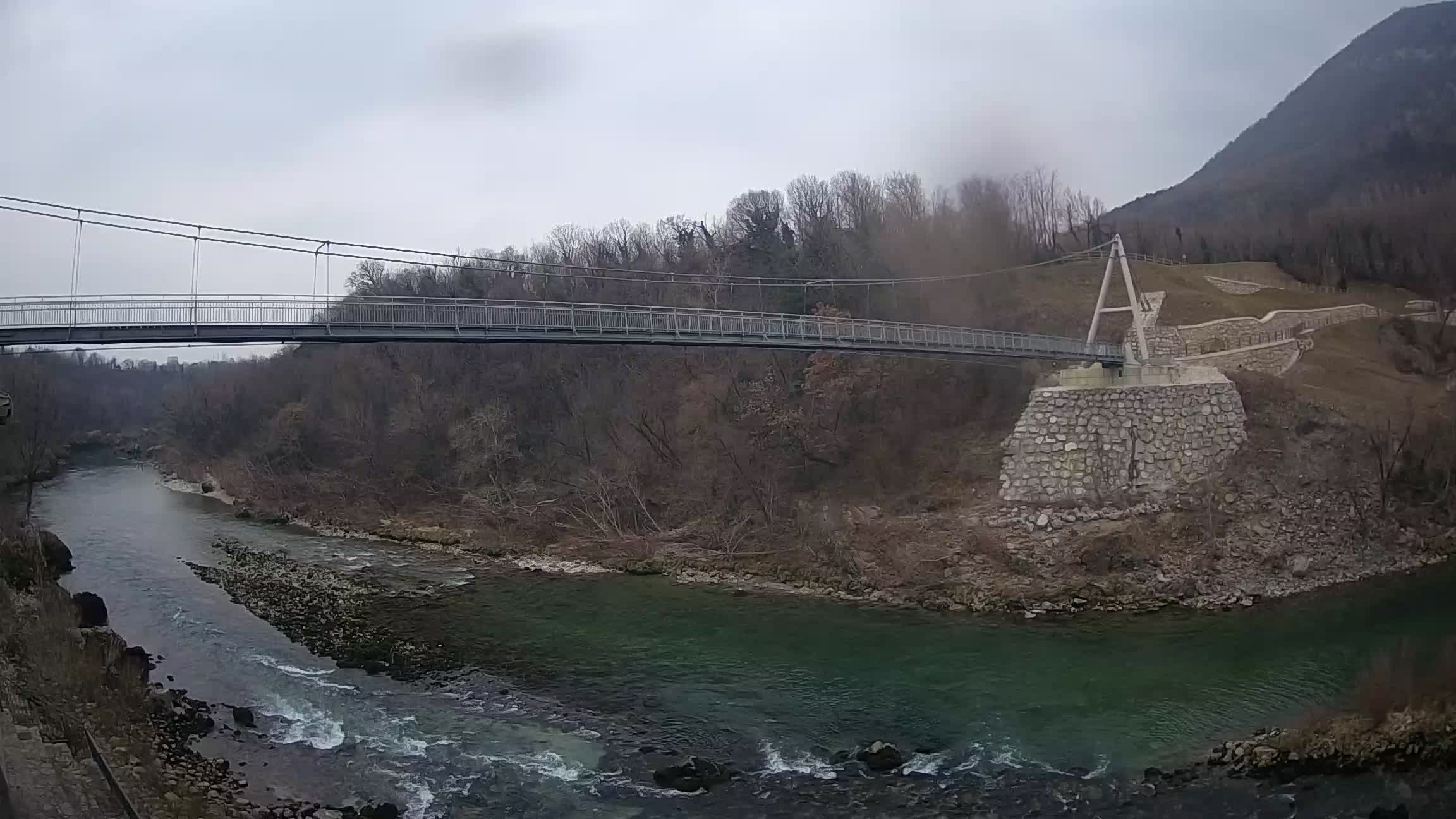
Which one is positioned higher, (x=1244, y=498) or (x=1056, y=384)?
(x=1056, y=384)

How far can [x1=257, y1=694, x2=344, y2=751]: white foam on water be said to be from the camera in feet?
43.6

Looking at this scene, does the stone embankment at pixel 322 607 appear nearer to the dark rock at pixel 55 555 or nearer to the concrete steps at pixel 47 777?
the dark rock at pixel 55 555

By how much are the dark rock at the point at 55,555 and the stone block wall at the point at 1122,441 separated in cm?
2646

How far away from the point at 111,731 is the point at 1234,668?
1796 cm

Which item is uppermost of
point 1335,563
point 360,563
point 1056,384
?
point 1056,384

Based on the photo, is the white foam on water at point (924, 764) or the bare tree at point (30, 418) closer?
the white foam on water at point (924, 764)

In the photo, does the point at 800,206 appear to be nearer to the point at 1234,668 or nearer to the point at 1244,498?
the point at 1244,498

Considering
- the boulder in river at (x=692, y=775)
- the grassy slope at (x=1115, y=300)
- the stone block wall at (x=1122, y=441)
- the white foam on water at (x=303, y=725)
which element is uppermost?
the grassy slope at (x=1115, y=300)

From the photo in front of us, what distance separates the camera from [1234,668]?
1480 cm

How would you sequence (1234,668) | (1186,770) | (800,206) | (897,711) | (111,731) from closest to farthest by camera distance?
(1186,770), (111,731), (897,711), (1234,668), (800,206)

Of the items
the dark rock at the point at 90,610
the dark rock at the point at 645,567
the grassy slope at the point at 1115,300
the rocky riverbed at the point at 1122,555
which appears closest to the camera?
the dark rock at the point at 90,610

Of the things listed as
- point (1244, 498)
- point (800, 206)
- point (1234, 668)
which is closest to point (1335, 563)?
point (1244, 498)

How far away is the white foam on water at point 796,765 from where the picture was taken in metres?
11.8

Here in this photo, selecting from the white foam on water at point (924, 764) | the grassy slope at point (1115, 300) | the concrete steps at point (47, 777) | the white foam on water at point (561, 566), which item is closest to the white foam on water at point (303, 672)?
the concrete steps at point (47, 777)
